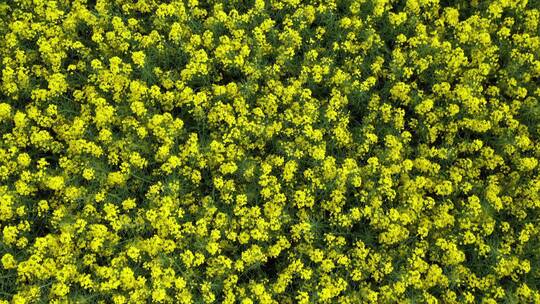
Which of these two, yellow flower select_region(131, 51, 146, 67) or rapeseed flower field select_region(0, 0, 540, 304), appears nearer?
rapeseed flower field select_region(0, 0, 540, 304)

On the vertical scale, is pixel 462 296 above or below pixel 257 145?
below

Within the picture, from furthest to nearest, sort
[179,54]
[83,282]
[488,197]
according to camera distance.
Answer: [179,54] < [488,197] < [83,282]

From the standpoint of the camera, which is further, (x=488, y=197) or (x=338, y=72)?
(x=338, y=72)

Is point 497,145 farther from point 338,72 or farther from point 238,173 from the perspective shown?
point 238,173

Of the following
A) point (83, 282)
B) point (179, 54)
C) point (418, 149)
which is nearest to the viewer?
point (83, 282)

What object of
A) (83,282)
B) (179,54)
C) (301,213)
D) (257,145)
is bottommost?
(83,282)

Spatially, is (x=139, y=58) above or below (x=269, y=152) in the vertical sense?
above

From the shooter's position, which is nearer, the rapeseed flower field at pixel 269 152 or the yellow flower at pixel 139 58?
the rapeseed flower field at pixel 269 152

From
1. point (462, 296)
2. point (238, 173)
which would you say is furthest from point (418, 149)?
point (238, 173)
